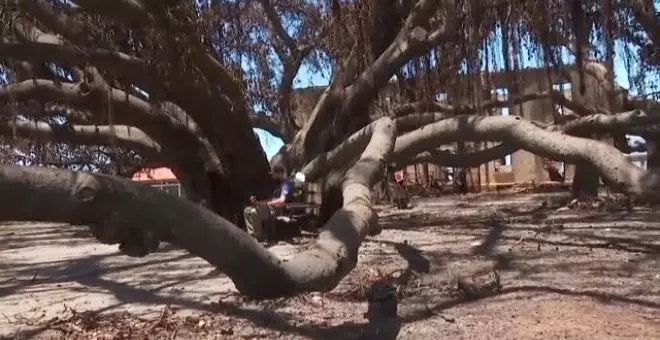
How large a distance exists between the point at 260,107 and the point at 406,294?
999cm

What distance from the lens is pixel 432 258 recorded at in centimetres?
850

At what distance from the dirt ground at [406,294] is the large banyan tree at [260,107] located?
443mm

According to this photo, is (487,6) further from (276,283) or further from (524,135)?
(276,283)

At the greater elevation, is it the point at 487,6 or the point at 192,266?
the point at 487,6

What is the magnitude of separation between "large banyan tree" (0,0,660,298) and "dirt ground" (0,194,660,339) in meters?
0.44

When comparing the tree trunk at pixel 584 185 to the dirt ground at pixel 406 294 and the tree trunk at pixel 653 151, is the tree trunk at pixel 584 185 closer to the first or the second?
the tree trunk at pixel 653 151

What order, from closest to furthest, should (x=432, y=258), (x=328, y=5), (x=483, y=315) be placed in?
(x=483, y=315) < (x=432, y=258) < (x=328, y=5)

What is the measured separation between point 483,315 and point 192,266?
4.11 m

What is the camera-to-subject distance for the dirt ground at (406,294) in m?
5.49

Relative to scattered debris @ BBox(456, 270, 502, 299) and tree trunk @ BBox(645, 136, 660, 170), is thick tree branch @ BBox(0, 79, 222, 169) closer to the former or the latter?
scattered debris @ BBox(456, 270, 502, 299)

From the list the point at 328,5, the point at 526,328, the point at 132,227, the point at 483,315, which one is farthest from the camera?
the point at 328,5

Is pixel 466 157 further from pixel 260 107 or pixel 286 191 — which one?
pixel 286 191

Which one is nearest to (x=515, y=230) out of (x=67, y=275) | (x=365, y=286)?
(x=365, y=286)

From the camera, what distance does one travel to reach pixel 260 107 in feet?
53.1
